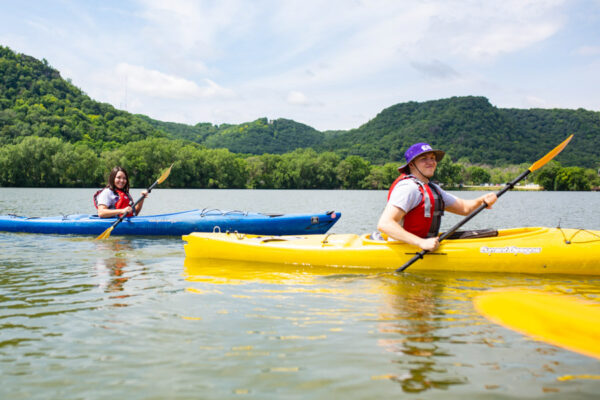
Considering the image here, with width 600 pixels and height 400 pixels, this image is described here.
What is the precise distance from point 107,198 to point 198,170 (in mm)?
63042

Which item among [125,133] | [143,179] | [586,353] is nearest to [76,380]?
[586,353]

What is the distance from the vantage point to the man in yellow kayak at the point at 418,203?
5.23 meters

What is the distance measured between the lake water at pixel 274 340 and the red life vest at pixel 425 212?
1.98 feet

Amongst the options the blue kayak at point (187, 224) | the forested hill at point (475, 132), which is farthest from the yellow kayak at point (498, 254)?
the forested hill at point (475, 132)

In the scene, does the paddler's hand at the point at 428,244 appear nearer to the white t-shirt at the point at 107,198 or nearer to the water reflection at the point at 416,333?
the water reflection at the point at 416,333

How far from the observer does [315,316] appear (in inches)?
158

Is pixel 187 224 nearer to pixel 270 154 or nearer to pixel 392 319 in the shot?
pixel 392 319

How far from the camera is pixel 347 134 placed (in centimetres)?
13788

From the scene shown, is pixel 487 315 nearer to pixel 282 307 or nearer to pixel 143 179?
pixel 282 307

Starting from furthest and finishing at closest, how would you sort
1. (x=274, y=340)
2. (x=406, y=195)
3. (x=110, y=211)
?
(x=110, y=211) → (x=406, y=195) → (x=274, y=340)

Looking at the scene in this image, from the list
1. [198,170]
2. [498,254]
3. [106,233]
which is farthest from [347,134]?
[498,254]

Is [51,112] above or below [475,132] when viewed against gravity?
below

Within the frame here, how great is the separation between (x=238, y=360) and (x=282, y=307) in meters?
1.34

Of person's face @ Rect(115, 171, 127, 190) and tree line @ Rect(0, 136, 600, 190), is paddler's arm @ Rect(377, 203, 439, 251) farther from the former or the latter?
tree line @ Rect(0, 136, 600, 190)
